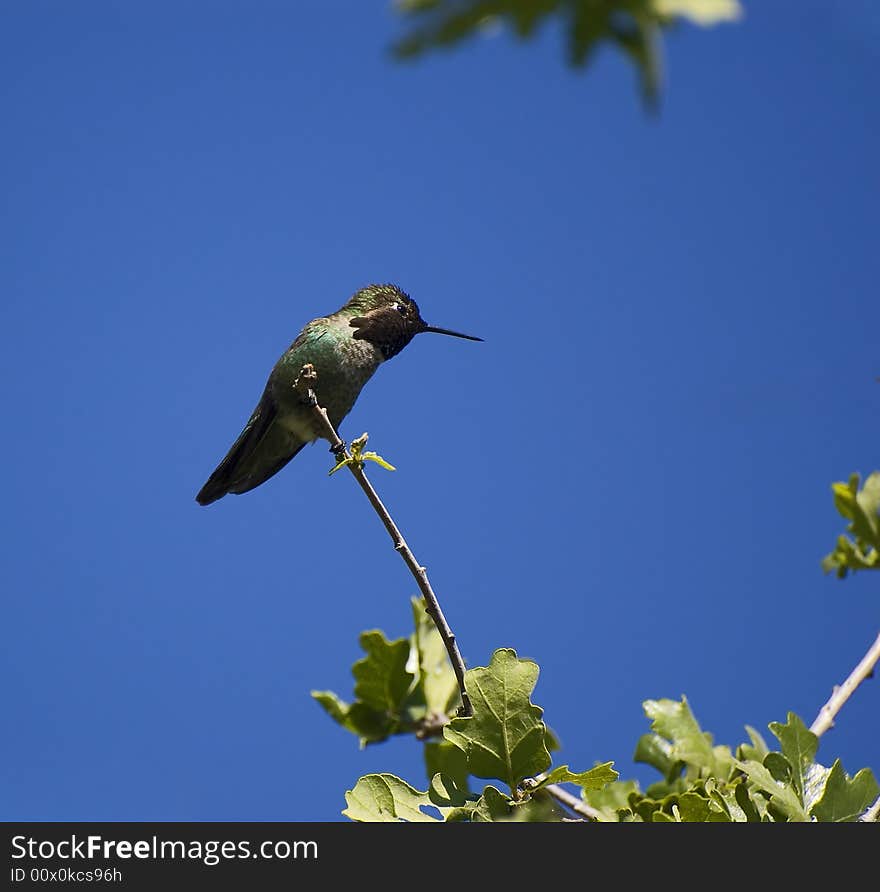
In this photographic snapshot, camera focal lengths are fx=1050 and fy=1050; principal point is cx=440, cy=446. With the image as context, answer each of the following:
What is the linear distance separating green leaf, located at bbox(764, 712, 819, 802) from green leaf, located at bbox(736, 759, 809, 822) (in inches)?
2.5

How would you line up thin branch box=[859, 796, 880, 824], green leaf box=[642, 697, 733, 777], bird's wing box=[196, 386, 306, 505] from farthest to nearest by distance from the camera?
bird's wing box=[196, 386, 306, 505] < green leaf box=[642, 697, 733, 777] < thin branch box=[859, 796, 880, 824]

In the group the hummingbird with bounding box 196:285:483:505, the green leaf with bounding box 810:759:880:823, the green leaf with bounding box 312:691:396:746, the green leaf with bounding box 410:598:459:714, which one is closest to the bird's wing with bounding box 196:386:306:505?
the hummingbird with bounding box 196:285:483:505

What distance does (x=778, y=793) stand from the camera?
2.65 m

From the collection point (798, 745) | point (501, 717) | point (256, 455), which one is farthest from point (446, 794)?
point (256, 455)

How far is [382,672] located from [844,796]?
1.60 m

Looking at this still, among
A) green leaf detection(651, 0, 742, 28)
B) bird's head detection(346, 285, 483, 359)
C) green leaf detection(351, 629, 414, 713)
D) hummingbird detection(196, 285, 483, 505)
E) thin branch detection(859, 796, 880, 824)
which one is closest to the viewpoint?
green leaf detection(651, 0, 742, 28)

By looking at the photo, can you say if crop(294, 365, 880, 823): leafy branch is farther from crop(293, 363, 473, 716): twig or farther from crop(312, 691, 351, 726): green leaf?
crop(312, 691, 351, 726): green leaf

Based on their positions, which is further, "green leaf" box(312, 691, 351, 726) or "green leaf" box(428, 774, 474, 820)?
"green leaf" box(312, 691, 351, 726)

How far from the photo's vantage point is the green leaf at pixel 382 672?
12.0ft

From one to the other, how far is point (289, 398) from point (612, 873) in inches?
176

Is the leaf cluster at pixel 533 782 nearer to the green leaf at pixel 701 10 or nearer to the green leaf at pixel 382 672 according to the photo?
the green leaf at pixel 382 672

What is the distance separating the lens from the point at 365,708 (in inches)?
148

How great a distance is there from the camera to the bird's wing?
6.67 metres

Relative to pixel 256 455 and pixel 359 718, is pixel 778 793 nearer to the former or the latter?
pixel 359 718
